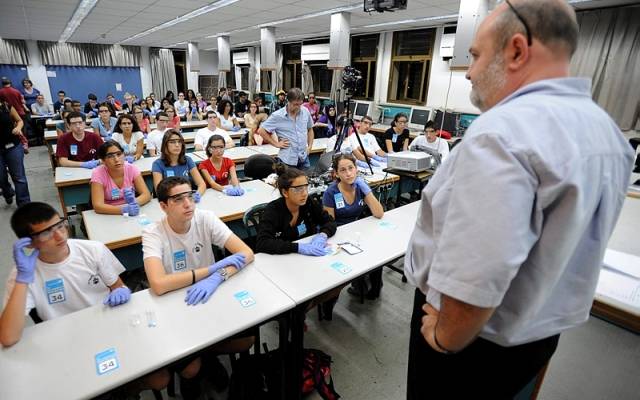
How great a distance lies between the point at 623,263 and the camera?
153 centimetres

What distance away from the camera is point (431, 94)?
23.4ft

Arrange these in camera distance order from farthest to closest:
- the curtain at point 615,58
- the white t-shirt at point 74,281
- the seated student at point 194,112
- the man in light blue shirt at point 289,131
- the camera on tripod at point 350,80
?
the seated student at point 194,112, the curtain at point 615,58, the man in light blue shirt at point 289,131, the camera on tripod at point 350,80, the white t-shirt at point 74,281

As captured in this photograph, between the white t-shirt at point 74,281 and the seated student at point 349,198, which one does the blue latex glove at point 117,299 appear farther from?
the seated student at point 349,198

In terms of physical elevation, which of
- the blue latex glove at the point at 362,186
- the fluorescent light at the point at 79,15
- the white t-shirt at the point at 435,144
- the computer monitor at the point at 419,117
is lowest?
the blue latex glove at the point at 362,186

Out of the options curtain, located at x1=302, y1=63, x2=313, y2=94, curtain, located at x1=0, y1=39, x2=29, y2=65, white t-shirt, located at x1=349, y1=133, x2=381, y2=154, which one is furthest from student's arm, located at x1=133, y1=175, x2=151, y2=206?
curtain, located at x1=0, y1=39, x2=29, y2=65

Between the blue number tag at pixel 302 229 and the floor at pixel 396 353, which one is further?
the blue number tag at pixel 302 229

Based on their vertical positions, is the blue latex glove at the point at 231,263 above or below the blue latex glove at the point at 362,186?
below

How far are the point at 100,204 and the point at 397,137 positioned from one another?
4.20 m

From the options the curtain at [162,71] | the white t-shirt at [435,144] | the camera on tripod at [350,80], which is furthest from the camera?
the curtain at [162,71]

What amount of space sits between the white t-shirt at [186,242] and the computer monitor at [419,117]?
19.7 ft

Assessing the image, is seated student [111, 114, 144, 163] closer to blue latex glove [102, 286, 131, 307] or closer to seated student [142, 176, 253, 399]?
seated student [142, 176, 253, 399]

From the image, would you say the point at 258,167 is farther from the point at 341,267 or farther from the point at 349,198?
the point at 341,267

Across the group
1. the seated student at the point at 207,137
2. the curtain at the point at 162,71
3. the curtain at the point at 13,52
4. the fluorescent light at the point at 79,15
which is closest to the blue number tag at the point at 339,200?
the seated student at the point at 207,137

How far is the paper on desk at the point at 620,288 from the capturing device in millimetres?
1282
